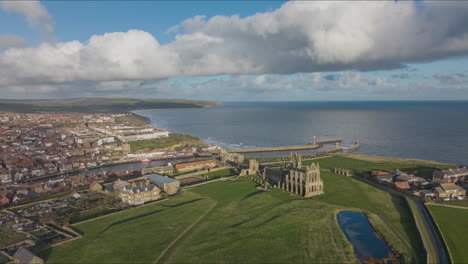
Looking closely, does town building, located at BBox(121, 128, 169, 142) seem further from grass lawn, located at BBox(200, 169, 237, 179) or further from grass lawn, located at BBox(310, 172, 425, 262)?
grass lawn, located at BBox(310, 172, 425, 262)

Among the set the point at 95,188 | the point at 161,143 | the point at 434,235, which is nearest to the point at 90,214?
the point at 95,188

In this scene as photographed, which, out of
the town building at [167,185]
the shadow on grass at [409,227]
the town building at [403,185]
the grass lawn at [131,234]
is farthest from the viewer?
the town building at [167,185]

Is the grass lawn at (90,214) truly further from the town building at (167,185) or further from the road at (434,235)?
the road at (434,235)

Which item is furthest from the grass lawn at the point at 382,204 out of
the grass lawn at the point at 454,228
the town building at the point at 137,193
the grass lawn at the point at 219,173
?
the town building at the point at 137,193

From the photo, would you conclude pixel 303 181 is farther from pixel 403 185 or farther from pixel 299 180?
pixel 403 185

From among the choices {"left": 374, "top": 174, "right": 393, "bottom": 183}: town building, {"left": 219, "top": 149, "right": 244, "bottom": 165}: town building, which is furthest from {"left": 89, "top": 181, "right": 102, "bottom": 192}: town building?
{"left": 374, "top": 174, "right": 393, "bottom": 183}: town building

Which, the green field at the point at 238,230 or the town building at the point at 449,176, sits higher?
the town building at the point at 449,176
